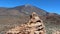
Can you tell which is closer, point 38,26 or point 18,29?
point 38,26

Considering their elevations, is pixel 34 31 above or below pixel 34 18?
below

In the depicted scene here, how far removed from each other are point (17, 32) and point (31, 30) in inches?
87.4

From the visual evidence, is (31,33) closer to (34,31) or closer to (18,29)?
(34,31)

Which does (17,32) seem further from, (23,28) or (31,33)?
(31,33)

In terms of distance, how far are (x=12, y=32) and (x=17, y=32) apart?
2.70 feet

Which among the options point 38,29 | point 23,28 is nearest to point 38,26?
point 38,29

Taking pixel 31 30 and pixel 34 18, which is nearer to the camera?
pixel 31 30

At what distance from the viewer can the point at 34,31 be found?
1722 centimetres

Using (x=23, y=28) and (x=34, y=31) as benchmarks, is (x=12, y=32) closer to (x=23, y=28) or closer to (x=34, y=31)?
(x=23, y=28)

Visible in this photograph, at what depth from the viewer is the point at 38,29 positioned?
17.6 metres

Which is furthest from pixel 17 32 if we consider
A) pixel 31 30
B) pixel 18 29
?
pixel 31 30

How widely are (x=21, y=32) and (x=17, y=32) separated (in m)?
0.71

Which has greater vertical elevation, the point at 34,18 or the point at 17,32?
the point at 34,18

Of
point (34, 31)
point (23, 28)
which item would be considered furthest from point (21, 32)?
point (34, 31)
